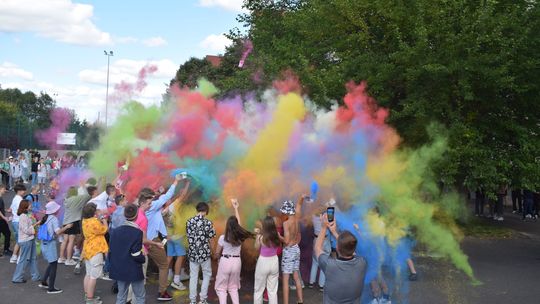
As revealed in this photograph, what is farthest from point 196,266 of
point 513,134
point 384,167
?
point 513,134

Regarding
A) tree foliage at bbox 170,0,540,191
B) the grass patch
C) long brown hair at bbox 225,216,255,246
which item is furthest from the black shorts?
the grass patch

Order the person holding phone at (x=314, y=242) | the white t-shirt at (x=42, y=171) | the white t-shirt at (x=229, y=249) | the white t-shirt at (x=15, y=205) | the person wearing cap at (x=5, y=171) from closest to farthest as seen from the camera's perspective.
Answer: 1. the white t-shirt at (x=229, y=249)
2. the person holding phone at (x=314, y=242)
3. the white t-shirt at (x=15, y=205)
4. the white t-shirt at (x=42, y=171)
5. the person wearing cap at (x=5, y=171)

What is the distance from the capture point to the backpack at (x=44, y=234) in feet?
25.0

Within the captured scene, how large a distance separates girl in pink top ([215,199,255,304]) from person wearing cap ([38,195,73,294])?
297 centimetres

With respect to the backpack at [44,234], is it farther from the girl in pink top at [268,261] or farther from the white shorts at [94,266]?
the girl in pink top at [268,261]

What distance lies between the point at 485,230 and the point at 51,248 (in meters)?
12.5

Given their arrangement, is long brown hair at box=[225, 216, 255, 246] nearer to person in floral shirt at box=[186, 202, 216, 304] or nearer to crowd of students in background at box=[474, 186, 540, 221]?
person in floral shirt at box=[186, 202, 216, 304]

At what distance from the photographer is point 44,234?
764cm

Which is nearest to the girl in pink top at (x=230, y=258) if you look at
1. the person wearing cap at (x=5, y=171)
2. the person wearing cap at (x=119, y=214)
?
the person wearing cap at (x=119, y=214)

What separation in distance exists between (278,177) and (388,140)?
7.28 feet

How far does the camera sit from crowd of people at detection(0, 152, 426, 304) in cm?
535

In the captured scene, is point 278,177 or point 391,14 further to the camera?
point 391,14

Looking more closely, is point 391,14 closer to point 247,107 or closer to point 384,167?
point 247,107

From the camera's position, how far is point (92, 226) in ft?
22.2
